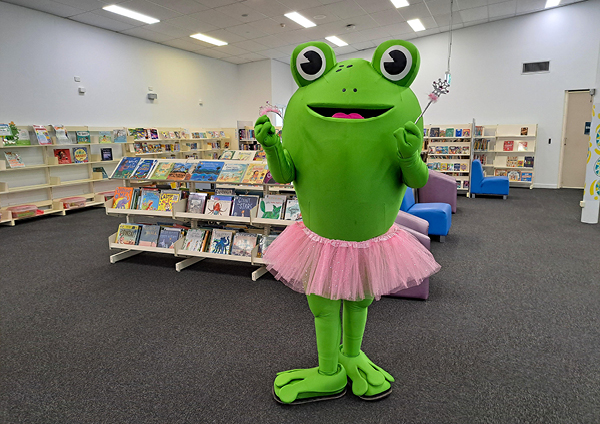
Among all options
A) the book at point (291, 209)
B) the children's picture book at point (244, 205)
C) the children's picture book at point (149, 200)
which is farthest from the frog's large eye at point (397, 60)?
the children's picture book at point (149, 200)

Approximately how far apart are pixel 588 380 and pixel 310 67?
226cm

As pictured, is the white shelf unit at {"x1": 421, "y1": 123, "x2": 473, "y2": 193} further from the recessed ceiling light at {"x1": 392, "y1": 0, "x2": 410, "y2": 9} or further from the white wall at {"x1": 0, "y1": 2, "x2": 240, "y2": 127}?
the white wall at {"x1": 0, "y1": 2, "x2": 240, "y2": 127}

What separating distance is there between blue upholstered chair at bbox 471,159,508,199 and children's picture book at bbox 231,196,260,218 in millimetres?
6277

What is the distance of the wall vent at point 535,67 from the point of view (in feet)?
28.3

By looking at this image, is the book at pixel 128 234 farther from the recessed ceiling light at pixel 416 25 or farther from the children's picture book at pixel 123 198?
the recessed ceiling light at pixel 416 25

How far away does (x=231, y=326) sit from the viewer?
8.68 feet

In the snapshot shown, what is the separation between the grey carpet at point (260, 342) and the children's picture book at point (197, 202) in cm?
66

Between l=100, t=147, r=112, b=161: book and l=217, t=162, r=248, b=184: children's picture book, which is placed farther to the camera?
l=100, t=147, r=112, b=161: book

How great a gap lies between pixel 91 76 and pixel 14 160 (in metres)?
2.39

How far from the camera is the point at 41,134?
630cm

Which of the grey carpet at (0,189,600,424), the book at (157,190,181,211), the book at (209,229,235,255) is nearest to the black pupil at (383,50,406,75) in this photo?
the grey carpet at (0,189,600,424)

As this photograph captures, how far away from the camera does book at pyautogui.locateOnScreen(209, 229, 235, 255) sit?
143 inches

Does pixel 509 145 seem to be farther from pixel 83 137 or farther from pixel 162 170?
pixel 83 137

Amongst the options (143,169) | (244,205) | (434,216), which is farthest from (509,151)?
(143,169)
